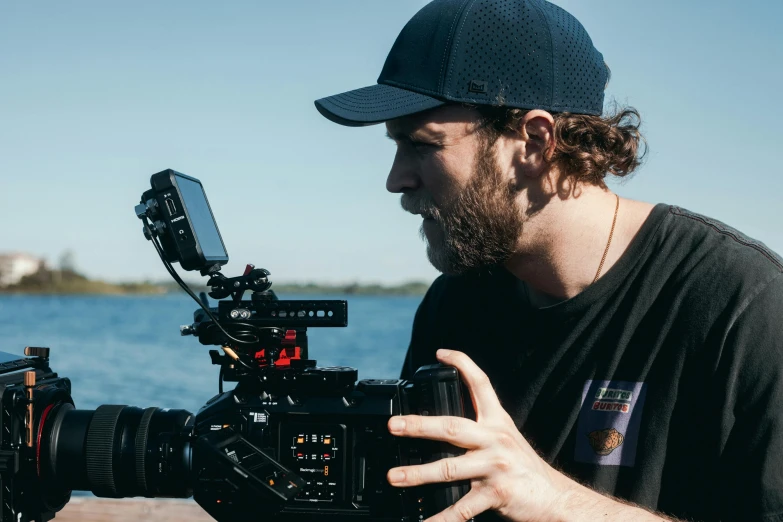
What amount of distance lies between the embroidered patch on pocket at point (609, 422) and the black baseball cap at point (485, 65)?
79 centimetres

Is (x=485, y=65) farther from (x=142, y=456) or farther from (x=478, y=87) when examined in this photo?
(x=142, y=456)

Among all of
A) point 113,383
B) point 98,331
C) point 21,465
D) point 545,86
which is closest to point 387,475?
point 21,465

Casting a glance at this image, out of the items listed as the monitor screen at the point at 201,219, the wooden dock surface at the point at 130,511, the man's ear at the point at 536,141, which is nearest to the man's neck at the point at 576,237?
the man's ear at the point at 536,141

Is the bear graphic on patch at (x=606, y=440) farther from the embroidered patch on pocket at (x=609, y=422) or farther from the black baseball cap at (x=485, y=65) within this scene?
the black baseball cap at (x=485, y=65)

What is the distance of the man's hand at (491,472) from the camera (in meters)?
1.78

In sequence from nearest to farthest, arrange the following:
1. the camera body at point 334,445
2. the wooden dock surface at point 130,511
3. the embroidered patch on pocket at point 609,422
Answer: the camera body at point 334,445 → the embroidered patch on pocket at point 609,422 → the wooden dock surface at point 130,511

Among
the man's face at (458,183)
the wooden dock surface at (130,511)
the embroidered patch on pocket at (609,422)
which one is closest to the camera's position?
the embroidered patch on pocket at (609,422)

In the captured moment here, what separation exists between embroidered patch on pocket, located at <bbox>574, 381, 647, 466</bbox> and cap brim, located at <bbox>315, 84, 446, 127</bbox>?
0.90m

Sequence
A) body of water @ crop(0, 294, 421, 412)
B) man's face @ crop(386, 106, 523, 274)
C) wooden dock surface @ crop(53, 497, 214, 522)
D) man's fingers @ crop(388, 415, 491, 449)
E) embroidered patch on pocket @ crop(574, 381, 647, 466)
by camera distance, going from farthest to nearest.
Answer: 1. body of water @ crop(0, 294, 421, 412)
2. wooden dock surface @ crop(53, 497, 214, 522)
3. man's face @ crop(386, 106, 523, 274)
4. embroidered patch on pocket @ crop(574, 381, 647, 466)
5. man's fingers @ crop(388, 415, 491, 449)

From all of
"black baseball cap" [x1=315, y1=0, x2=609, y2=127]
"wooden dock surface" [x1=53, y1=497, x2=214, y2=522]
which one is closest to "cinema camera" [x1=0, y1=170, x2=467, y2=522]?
"black baseball cap" [x1=315, y1=0, x2=609, y2=127]

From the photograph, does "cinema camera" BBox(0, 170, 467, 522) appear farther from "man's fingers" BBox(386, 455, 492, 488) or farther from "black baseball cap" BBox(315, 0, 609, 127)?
"black baseball cap" BBox(315, 0, 609, 127)

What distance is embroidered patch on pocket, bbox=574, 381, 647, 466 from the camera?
2133mm

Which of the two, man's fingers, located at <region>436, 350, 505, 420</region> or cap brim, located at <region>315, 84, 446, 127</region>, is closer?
man's fingers, located at <region>436, 350, 505, 420</region>

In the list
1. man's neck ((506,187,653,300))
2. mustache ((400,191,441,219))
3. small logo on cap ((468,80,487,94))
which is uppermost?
→ small logo on cap ((468,80,487,94))
